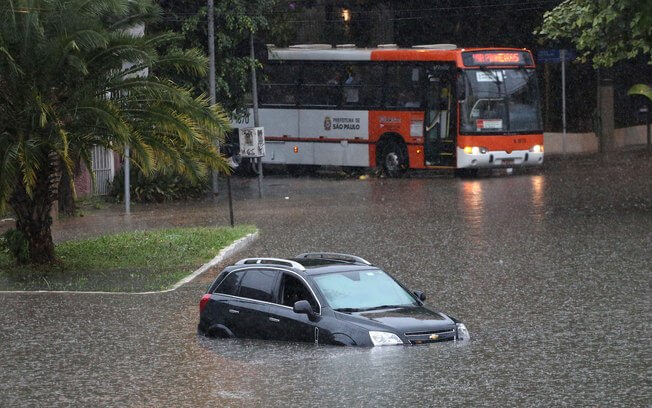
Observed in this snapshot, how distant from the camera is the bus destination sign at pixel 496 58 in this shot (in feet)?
128

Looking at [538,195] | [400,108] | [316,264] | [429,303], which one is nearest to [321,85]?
[400,108]

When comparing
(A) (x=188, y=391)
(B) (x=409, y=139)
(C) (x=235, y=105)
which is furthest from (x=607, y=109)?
(A) (x=188, y=391)

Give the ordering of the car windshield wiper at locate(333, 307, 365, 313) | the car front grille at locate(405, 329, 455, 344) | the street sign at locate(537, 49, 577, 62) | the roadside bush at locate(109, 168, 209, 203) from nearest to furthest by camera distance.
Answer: the car front grille at locate(405, 329, 455, 344) < the car windshield wiper at locate(333, 307, 365, 313) < the roadside bush at locate(109, 168, 209, 203) < the street sign at locate(537, 49, 577, 62)

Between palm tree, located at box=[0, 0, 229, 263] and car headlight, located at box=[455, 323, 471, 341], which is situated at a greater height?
palm tree, located at box=[0, 0, 229, 263]

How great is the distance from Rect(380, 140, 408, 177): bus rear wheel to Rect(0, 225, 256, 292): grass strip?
1483 centimetres

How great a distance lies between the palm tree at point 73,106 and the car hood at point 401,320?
7.68m

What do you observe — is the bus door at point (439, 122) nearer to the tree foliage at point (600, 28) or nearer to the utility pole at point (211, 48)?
the utility pole at point (211, 48)

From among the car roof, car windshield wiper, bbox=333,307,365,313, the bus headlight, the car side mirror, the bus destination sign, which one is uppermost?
the bus destination sign

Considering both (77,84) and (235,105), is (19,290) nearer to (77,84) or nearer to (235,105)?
(77,84)

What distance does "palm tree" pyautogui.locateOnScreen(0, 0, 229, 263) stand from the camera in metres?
21.0

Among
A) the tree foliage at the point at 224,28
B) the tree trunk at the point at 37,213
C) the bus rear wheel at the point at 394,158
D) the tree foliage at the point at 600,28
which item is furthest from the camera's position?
the bus rear wheel at the point at 394,158

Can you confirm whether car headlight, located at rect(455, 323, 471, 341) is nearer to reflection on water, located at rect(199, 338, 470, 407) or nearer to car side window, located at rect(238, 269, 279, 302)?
reflection on water, located at rect(199, 338, 470, 407)

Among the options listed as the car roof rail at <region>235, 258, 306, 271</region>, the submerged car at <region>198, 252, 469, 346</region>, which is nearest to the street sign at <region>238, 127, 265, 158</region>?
the submerged car at <region>198, 252, 469, 346</region>

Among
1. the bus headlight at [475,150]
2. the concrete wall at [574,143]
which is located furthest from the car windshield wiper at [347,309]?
the concrete wall at [574,143]
